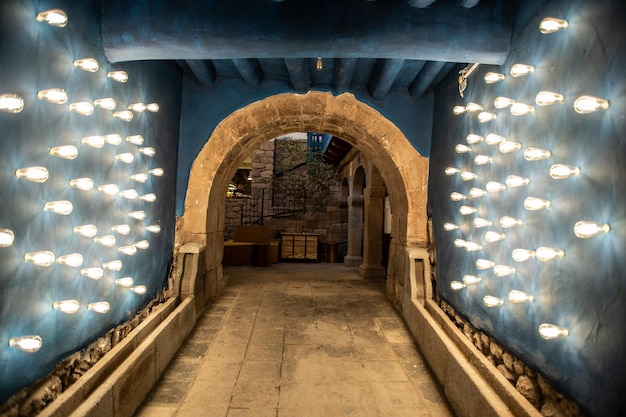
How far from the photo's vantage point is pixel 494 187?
7.23 ft

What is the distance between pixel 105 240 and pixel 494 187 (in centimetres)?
246

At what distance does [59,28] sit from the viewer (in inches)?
69.2

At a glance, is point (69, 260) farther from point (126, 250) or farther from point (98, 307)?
point (126, 250)

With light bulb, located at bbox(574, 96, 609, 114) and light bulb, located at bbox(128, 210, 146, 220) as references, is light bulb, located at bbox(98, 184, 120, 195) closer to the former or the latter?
light bulb, located at bbox(128, 210, 146, 220)

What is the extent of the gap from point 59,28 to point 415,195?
323 cm

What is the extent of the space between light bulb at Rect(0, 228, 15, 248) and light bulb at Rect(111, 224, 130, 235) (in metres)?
0.91

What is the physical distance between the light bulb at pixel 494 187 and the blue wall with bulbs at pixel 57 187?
2.49 m

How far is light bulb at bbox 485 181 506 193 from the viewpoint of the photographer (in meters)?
2.17

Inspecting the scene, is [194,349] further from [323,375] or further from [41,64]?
[41,64]

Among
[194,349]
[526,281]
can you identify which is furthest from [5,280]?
[526,281]

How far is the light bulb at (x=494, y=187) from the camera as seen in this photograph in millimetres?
2168

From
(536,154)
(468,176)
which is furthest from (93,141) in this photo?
(468,176)

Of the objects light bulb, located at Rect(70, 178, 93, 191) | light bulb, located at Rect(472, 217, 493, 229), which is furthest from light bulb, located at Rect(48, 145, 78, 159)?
light bulb, located at Rect(472, 217, 493, 229)

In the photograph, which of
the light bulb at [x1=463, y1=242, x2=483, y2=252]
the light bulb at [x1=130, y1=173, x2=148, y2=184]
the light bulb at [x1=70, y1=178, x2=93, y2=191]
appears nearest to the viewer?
the light bulb at [x1=70, y1=178, x2=93, y2=191]
